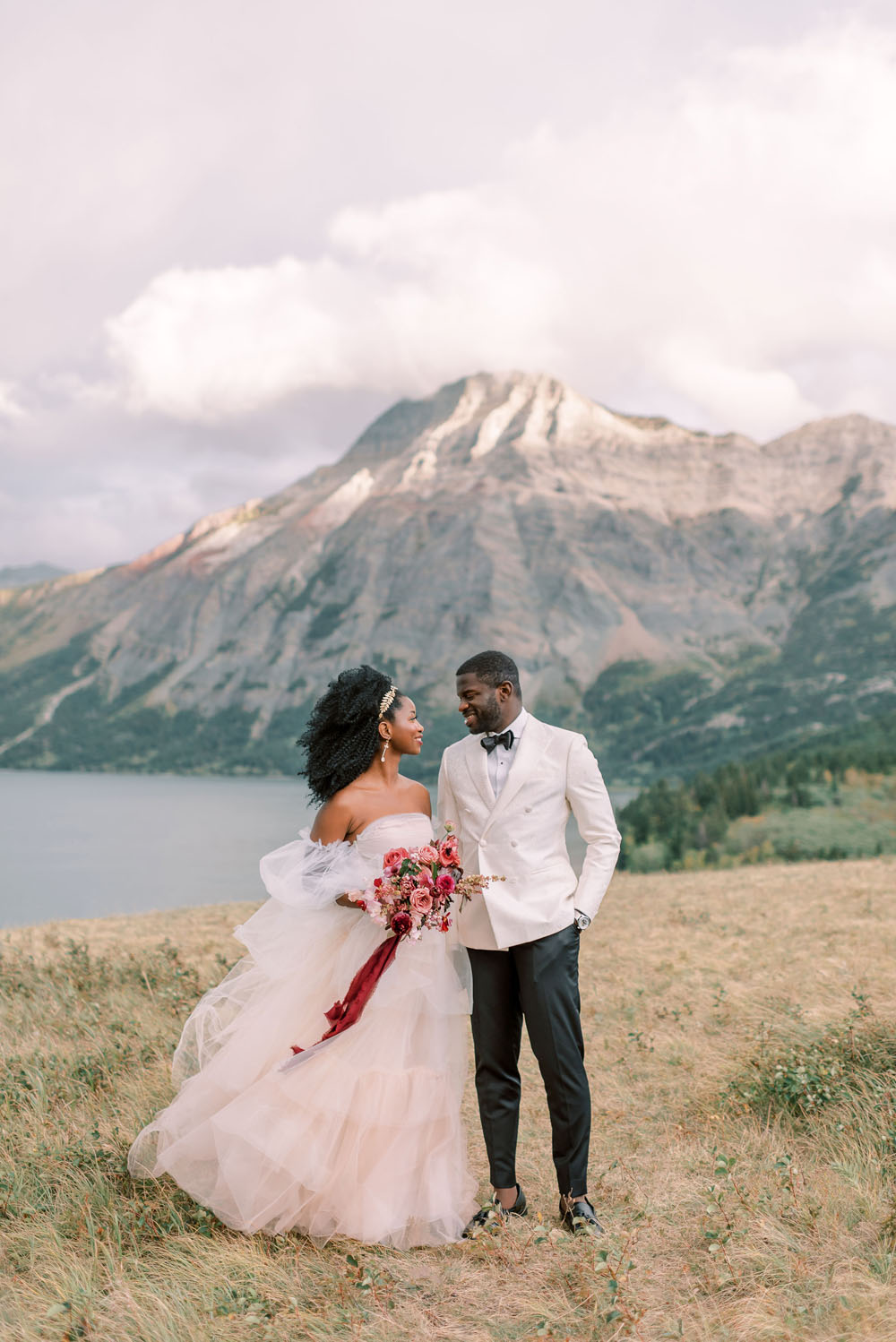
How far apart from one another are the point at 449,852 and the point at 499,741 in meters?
0.69

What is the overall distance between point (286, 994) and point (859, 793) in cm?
9808

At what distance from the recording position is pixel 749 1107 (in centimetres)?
671

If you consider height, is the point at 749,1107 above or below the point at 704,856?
above

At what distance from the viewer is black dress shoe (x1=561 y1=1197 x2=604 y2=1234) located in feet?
15.8

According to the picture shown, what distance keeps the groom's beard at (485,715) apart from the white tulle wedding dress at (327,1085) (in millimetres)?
642

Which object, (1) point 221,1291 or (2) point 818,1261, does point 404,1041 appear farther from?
(2) point 818,1261

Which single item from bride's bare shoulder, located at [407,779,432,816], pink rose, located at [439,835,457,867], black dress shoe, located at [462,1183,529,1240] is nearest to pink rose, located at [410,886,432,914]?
pink rose, located at [439,835,457,867]

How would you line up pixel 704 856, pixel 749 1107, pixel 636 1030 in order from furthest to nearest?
pixel 704 856 < pixel 636 1030 < pixel 749 1107

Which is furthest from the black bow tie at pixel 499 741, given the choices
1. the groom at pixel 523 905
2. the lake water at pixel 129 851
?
the lake water at pixel 129 851

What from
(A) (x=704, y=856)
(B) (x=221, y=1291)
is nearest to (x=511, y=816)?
(B) (x=221, y=1291)

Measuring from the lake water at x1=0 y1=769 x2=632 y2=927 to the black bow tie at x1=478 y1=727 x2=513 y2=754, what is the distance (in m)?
25.1

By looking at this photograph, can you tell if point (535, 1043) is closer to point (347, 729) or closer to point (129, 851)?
point (347, 729)

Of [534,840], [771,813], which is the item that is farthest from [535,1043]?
[771,813]

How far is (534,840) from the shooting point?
515 centimetres
